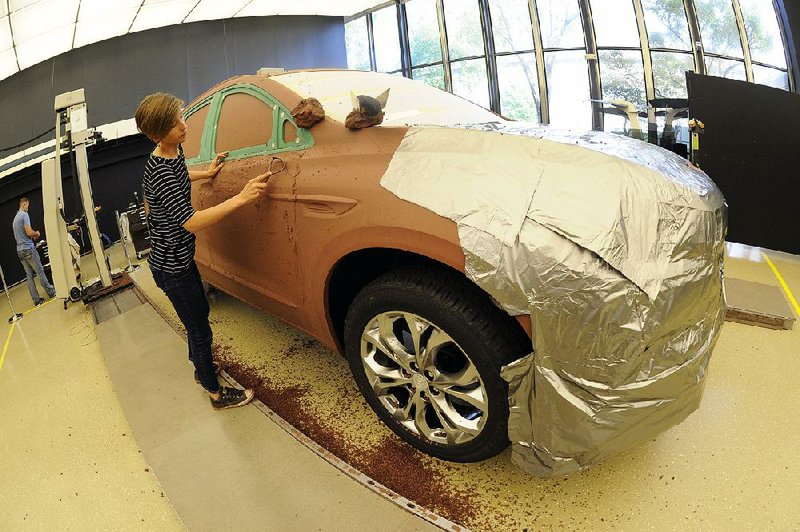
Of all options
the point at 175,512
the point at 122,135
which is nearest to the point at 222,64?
the point at 122,135

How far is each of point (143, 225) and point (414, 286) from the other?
4692 millimetres

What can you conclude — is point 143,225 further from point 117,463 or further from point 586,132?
point 586,132

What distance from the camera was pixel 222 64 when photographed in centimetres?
886

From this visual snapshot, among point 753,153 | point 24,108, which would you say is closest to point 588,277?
point 753,153

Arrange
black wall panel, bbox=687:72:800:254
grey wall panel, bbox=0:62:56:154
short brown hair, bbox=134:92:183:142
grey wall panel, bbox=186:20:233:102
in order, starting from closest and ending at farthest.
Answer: short brown hair, bbox=134:92:183:142
black wall panel, bbox=687:72:800:254
grey wall panel, bbox=0:62:56:154
grey wall panel, bbox=186:20:233:102

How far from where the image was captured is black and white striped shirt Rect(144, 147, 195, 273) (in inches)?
73.5

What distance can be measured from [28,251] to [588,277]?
16.6 feet

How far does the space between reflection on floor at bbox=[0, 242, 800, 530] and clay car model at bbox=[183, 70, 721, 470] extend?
0.55ft

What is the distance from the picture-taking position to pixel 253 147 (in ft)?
7.25

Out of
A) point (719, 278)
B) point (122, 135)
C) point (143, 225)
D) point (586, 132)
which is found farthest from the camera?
point (122, 135)

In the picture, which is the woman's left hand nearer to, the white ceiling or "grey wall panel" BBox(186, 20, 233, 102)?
the white ceiling

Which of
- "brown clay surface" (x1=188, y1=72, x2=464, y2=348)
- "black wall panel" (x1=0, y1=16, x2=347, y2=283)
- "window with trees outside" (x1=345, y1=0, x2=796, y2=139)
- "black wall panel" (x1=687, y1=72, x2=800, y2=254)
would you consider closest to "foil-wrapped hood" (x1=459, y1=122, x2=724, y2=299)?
"brown clay surface" (x1=188, y1=72, x2=464, y2=348)

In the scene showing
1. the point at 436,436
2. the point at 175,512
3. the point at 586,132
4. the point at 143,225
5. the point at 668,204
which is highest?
the point at 586,132

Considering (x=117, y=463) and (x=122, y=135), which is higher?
(x=122, y=135)
